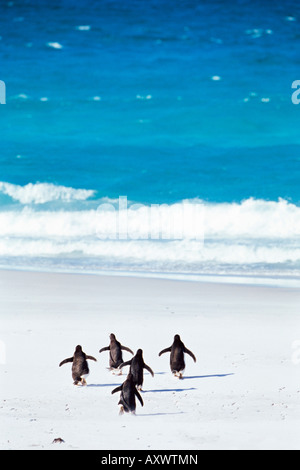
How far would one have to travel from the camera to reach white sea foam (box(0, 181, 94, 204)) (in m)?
23.8

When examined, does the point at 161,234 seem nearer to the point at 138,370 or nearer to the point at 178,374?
the point at 178,374

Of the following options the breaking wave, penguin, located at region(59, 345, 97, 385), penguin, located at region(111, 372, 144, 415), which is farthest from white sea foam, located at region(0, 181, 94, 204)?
penguin, located at region(111, 372, 144, 415)

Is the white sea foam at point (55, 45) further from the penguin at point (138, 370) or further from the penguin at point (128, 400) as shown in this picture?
the penguin at point (128, 400)

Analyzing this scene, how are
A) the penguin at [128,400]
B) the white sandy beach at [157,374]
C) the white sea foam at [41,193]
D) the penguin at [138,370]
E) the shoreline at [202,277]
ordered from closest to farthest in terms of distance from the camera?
the white sandy beach at [157,374], the penguin at [128,400], the penguin at [138,370], the shoreline at [202,277], the white sea foam at [41,193]

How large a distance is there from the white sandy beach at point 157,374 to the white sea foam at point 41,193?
46.9 feet

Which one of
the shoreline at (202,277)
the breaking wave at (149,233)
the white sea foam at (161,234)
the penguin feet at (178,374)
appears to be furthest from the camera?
the white sea foam at (161,234)

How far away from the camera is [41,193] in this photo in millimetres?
24297

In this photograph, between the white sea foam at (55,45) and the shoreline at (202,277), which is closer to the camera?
the shoreline at (202,277)

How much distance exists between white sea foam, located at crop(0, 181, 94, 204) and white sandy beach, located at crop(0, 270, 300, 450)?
1430 cm

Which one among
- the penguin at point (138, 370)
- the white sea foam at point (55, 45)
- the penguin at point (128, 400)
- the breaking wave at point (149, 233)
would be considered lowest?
the penguin at point (128, 400)

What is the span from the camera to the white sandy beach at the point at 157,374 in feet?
11.6

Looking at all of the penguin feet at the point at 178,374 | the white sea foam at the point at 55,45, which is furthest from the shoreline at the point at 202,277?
the white sea foam at the point at 55,45

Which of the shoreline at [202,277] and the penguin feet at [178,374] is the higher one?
the shoreline at [202,277]
